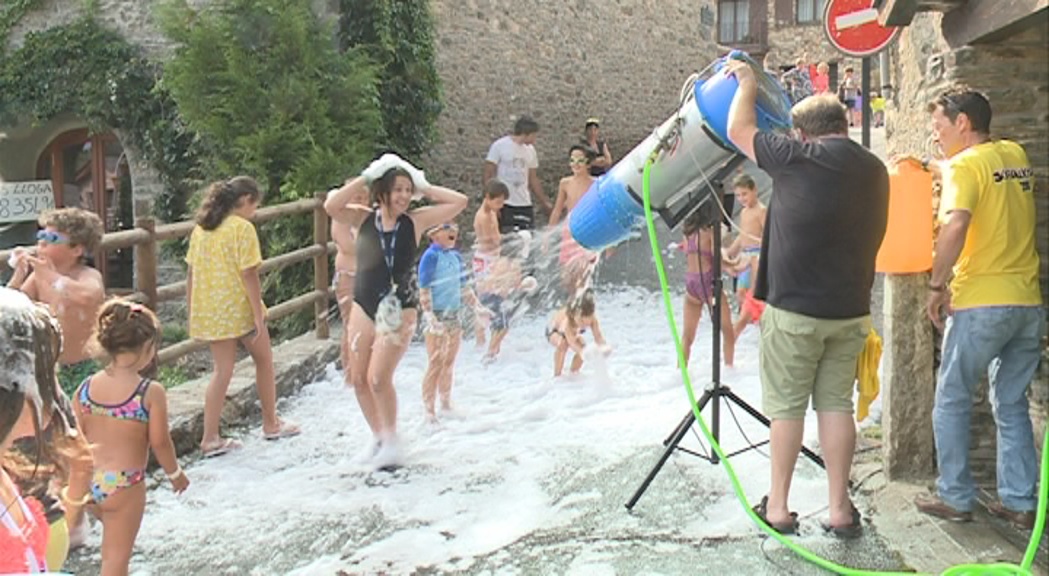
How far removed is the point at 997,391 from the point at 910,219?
0.78m

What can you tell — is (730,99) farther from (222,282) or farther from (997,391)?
(222,282)

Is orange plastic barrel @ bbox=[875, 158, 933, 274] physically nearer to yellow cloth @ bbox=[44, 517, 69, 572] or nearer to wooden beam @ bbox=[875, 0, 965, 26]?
wooden beam @ bbox=[875, 0, 965, 26]

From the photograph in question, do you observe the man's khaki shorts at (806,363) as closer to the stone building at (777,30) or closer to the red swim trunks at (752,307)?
the red swim trunks at (752,307)

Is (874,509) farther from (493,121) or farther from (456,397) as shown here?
(493,121)

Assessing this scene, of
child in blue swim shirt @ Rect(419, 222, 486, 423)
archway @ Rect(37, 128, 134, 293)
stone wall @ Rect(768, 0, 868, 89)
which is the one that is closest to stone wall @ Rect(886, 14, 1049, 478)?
child in blue swim shirt @ Rect(419, 222, 486, 423)

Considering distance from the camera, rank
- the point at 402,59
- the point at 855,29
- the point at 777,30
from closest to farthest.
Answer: the point at 855,29 → the point at 402,59 → the point at 777,30

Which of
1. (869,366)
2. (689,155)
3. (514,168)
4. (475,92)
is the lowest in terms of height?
(869,366)

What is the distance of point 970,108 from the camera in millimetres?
4086

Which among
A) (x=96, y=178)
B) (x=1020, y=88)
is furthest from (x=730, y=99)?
(x=96, y=178)

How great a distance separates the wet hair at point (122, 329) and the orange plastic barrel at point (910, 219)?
2.94 meters

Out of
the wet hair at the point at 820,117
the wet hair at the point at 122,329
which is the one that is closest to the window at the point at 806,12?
the wet hair at the point at 820,117

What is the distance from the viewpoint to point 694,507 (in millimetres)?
4543

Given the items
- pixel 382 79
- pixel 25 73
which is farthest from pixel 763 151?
pixel 25 73

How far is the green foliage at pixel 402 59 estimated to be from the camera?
11117 mm
